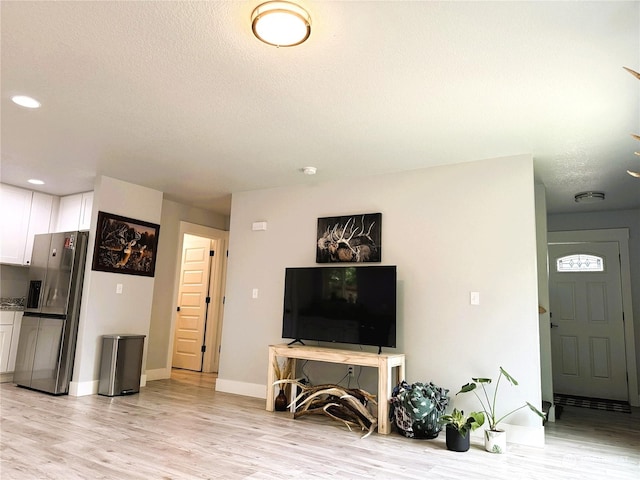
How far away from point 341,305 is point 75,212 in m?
3.89

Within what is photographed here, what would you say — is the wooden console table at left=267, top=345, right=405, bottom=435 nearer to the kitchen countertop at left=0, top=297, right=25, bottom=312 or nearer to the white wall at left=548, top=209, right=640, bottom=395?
the kitchen countertop at left=0, top=297, right=25, bottom=312

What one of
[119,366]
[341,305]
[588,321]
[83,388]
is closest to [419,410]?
[341,305]

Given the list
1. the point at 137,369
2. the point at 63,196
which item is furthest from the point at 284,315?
the point at 63,196

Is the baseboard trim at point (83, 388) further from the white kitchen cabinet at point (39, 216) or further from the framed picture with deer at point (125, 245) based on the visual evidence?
the white kitchen cabinet at point (39, 216)

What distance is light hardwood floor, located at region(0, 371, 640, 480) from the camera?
8.79 ft

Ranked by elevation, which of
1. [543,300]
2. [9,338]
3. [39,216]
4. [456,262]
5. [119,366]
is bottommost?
[119,366]

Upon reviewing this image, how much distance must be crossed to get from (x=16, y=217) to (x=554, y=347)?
7.43m

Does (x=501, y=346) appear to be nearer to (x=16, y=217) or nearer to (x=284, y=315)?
(x=284, y=315)

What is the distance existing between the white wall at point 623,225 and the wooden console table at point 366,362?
Result: 3632mm

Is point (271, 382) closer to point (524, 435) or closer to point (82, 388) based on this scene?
point (82, 388)

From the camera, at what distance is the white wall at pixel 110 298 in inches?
189

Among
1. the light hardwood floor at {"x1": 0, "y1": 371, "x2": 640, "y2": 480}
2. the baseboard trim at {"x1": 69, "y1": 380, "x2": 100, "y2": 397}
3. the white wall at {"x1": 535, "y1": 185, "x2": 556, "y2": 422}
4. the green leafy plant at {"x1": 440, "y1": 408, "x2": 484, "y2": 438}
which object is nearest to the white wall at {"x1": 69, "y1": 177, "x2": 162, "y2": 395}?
the baseboard trim at {"x1": 69, "y1": 380, "x2": 100, "y2": 397}

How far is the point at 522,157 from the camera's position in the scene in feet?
12.8

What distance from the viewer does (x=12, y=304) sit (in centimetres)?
580
